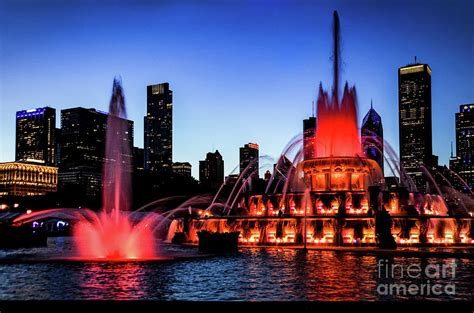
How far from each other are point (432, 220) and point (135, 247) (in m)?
18.7

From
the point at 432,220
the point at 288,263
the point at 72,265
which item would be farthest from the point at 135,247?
the point at 432,220

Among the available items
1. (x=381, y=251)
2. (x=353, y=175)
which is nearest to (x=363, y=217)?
(x=381, y=251)

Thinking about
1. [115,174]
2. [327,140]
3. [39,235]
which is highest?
[327,140]

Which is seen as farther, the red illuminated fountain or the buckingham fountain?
the buckingham fountain

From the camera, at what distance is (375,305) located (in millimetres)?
13617

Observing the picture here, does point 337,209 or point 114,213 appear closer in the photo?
point 114,213

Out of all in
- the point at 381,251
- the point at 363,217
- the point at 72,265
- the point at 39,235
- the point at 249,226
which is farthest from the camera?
the point at 39,235

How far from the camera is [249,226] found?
140 feet

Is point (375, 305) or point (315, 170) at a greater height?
point (315, 170)

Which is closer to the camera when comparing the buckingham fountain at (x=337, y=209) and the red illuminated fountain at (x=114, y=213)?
the red illuminated fountain at (x=114, y=213)

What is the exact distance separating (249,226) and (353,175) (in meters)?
11.2

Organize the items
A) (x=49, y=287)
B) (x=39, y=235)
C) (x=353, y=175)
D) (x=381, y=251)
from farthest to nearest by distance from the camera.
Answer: (x=353, y=175)
(x=39, y=235)
(x=381, y=251)
(x=49, y=287)

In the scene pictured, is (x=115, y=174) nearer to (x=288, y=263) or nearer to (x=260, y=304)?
(x=288, y=263)

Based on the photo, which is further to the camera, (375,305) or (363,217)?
(363,217)
